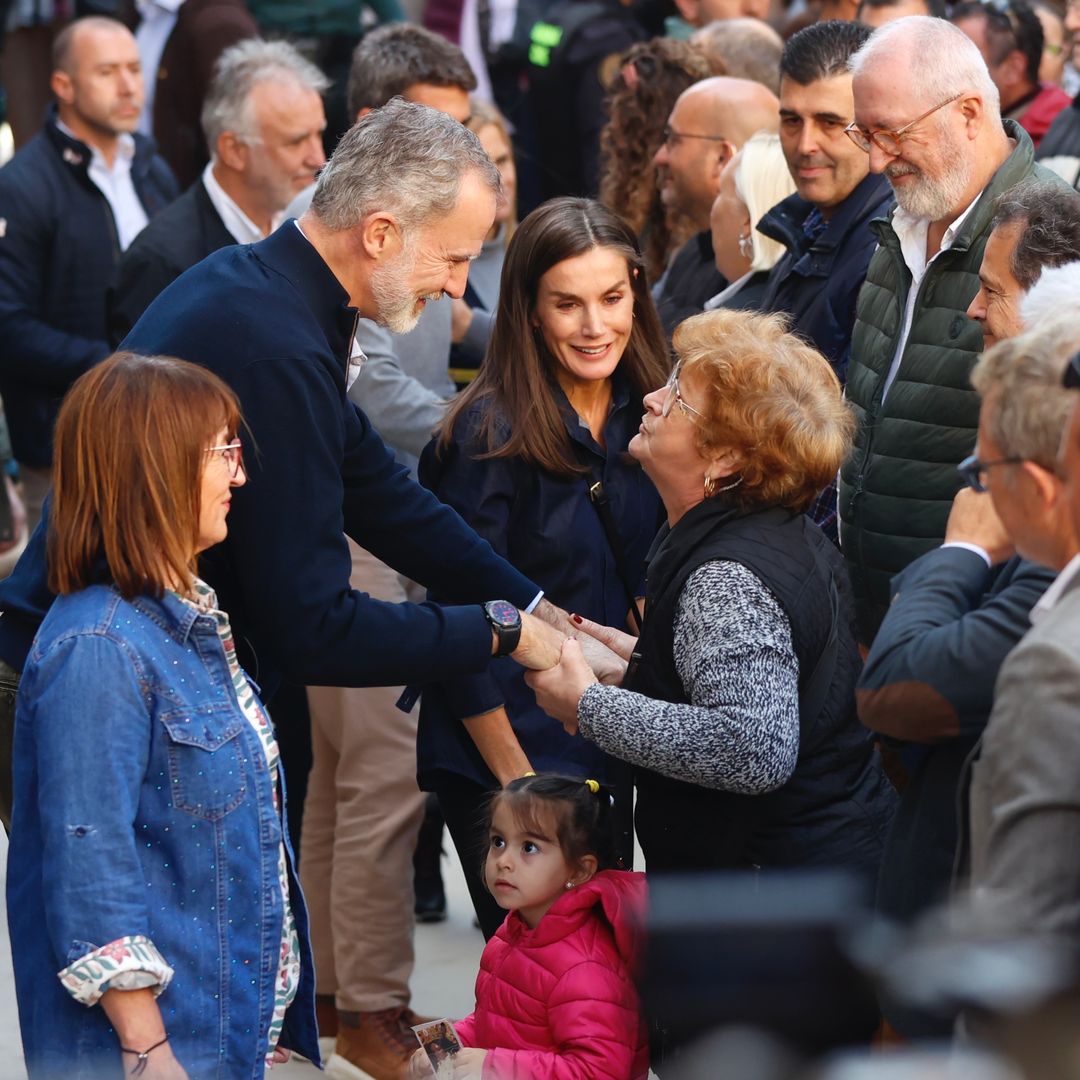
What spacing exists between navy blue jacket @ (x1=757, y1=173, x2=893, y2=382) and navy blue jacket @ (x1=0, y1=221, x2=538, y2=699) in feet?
5.29

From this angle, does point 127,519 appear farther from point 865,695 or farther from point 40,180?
point 40,180

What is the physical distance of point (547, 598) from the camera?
356cm

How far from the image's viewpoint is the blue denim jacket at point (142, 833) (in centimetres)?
244

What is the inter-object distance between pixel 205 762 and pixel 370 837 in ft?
6.09

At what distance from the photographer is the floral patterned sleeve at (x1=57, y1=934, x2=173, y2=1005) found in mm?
2426

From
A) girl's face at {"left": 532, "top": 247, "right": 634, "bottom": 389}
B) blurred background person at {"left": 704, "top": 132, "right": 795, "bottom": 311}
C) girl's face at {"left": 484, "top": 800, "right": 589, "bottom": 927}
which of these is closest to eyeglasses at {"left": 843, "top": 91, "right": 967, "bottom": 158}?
blurred background person at {"left": 704, "top": 132, "right": 795, "bottom": 311}

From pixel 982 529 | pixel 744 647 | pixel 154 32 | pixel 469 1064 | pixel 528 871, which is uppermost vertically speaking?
pixel 154 32

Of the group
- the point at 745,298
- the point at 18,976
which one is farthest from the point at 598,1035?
the point at 745,298

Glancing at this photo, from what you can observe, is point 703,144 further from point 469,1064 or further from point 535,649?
point 469,1064

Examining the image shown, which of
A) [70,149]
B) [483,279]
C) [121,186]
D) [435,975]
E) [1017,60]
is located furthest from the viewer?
[1017,60]

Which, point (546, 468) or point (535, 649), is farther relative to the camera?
A: point (546, 468)

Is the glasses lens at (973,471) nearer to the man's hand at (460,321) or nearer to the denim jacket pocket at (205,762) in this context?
the denim jacket pocket at (205,762)

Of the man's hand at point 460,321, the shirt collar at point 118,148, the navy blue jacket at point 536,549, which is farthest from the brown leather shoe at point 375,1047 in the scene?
the shirt collar at point 118,148

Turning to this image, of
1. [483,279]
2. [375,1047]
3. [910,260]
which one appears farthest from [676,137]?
[375,1047]
